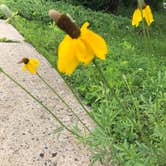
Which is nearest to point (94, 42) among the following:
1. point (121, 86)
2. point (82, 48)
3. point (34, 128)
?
point (82, 48)

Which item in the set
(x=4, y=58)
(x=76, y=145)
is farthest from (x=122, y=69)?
(x=76, y=145)

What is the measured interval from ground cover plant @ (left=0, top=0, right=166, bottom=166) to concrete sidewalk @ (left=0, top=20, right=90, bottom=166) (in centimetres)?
23

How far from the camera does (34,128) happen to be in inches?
155

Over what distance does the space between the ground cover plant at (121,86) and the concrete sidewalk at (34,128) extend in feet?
0.76

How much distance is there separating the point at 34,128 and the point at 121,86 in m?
1.17

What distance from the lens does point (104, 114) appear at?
3.11m

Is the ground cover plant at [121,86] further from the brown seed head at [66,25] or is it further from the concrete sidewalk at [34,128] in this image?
the brown seed head at [66,25]

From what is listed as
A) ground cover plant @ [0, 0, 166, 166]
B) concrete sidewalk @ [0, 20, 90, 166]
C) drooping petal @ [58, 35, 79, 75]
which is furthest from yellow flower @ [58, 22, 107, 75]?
concrete sidewalk @ [0, 20, 90, 166]

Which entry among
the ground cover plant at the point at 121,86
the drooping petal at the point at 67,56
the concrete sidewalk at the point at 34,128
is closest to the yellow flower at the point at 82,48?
the drooping petal at the point at 67,56

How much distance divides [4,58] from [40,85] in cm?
104

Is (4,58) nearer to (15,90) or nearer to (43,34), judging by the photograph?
(15,90)

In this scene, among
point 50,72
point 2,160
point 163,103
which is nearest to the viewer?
point 2,160

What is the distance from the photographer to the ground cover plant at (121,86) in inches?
112

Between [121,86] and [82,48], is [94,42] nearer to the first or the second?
[82,48]
